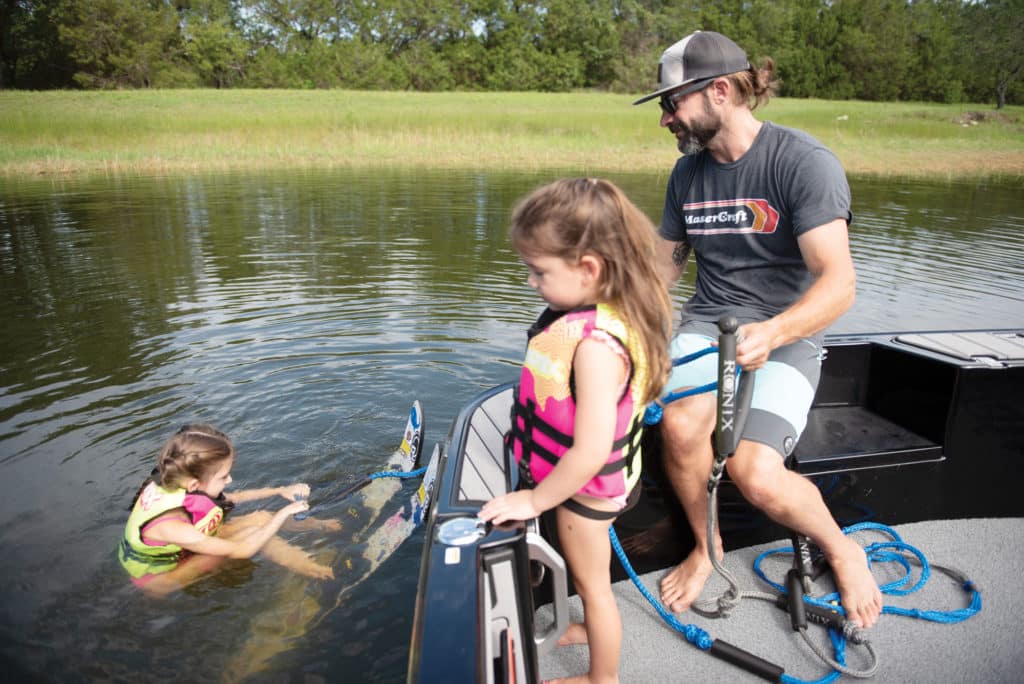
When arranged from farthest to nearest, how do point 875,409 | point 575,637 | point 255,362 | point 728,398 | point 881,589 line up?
1. point 255,362
2. point 875,409
3. point 881,589
4. point 575,637
5. point 728,398

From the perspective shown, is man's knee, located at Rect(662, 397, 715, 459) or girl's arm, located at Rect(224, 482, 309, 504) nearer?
man's knee, located at Rect(662, 397, 715, 459)

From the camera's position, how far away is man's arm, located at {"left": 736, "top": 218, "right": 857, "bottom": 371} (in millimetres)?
2062

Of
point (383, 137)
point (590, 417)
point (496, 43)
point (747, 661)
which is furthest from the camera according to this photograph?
point (496, 43)

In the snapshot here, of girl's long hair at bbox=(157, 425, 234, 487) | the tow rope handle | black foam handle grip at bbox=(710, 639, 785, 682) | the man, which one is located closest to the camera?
the tow rope handle

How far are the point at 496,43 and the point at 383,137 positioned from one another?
30.6 m

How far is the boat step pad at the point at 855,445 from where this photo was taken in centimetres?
253

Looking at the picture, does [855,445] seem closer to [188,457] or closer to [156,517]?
[188,457]

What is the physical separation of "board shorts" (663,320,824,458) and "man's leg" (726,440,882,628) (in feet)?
0.19

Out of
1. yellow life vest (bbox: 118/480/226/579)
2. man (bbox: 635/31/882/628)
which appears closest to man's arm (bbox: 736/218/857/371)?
man (bbox: 635/31/882/628)

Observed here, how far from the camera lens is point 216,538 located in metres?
2.80

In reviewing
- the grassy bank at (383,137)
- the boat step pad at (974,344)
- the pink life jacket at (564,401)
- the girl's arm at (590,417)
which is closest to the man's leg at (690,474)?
the pink life jacket at (564,401)

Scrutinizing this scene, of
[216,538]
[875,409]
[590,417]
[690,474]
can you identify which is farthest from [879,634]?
[216,538]

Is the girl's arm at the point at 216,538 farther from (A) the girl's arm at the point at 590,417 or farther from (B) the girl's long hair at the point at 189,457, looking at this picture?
(A) the girl's arm at the point at 590,417

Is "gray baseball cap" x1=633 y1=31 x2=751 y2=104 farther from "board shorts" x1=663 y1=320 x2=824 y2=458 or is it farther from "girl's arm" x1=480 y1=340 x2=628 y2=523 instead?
"girl's arm" x1=480 y1=340 x2=628 y2=523
